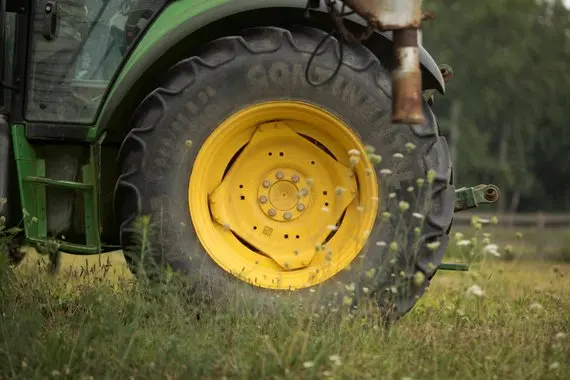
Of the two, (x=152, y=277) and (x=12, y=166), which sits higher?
(x=12, y=166)

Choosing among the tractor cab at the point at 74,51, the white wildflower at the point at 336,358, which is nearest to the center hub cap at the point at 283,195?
the tractor cab at the point at 74,51

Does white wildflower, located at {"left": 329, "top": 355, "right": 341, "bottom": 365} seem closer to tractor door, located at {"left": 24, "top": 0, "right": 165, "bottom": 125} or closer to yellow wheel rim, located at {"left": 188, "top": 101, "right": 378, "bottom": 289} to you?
yellow wheel rim, located at {"left": 188, "top": 101, "right": 378, "bottom": 289}

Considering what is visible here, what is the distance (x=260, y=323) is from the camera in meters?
4.61

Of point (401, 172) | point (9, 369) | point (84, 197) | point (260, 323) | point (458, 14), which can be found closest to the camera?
point (9, 369)

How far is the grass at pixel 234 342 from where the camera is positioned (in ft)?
13.0

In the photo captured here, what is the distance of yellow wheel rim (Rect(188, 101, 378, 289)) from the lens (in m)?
5.02

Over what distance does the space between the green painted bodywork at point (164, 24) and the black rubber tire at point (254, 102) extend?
161 mm

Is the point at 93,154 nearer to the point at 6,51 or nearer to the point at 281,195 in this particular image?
the point at 6,51

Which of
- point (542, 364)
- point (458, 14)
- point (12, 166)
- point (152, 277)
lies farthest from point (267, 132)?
point (458, 14)

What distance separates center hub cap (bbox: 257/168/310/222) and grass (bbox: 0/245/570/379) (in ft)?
1.63

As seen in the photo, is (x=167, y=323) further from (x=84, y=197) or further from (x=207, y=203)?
(x=84, y=197)

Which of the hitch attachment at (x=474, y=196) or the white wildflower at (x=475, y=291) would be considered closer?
the white wildflower at (x=475, y=291)

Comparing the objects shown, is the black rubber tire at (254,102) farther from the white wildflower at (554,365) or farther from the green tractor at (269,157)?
the white wildflower at (554,365)

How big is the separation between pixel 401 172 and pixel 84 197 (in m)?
1.55
